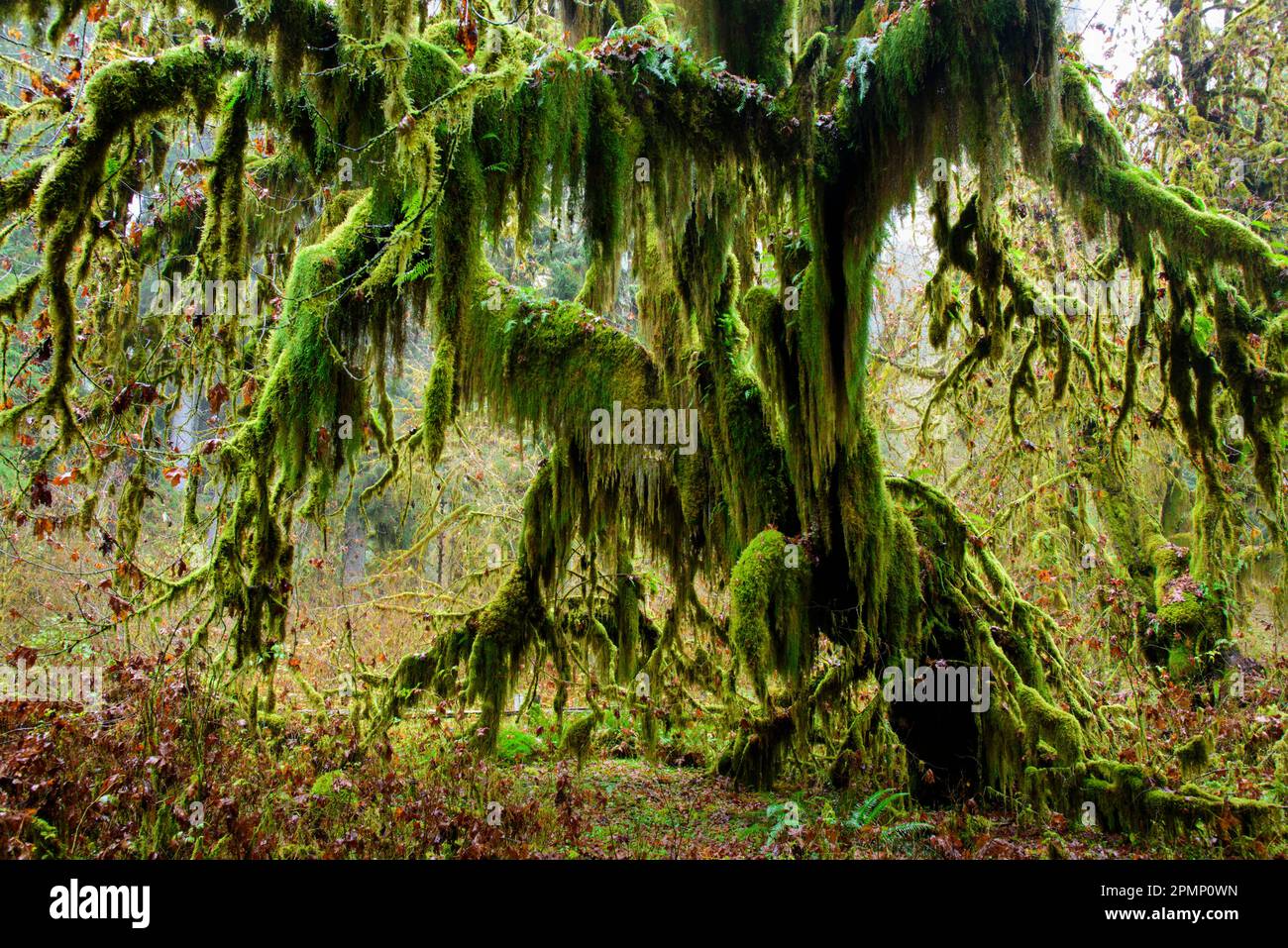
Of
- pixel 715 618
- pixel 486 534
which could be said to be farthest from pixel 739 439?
pixel 486 534

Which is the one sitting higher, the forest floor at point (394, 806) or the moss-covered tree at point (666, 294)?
the moss-covered tree at point (666, 294)

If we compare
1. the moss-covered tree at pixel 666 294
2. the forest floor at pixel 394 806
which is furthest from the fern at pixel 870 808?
the moss-covered tree at pixel 666 294

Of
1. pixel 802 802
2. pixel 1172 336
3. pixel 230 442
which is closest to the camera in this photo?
pixel 230 442

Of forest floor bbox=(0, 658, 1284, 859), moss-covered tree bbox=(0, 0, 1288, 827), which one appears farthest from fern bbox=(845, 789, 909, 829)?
moss-covered tree bbox=(0, 0, 1288, 827)

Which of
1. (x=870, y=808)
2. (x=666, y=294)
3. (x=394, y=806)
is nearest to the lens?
A: (x=394, y=806)

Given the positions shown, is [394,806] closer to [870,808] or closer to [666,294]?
[870,808]

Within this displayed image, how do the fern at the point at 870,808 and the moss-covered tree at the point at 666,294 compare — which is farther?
the fern at the point at 870,808

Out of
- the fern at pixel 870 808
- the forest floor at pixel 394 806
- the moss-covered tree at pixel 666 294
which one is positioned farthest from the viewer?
the fern at pixel 870 808

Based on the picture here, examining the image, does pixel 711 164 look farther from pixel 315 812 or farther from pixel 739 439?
pixel 315 812

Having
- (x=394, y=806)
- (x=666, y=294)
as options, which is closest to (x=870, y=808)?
(x=394, y=806)

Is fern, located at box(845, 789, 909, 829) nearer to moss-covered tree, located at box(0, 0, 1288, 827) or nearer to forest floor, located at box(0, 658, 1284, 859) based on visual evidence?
forest floor, located at box(0, 658, 1284, 859)

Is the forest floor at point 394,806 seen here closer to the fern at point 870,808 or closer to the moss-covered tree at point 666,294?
the fern at point 870,808

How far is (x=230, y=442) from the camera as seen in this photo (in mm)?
5020

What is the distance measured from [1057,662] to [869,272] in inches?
157
